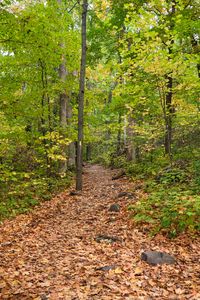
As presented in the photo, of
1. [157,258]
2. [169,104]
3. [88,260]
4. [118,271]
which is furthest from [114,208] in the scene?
[169,104]

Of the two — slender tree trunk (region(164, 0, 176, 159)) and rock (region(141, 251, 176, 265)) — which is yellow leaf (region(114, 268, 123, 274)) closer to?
rock (region(141, 251, 176, 265))

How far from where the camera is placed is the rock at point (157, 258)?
5752 millimetres

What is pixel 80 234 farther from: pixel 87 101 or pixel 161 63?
pixel 87 101

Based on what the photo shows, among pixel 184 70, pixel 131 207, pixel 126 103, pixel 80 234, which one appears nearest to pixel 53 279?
pixel 80 234

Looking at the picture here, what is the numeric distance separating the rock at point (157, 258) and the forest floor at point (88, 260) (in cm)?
13

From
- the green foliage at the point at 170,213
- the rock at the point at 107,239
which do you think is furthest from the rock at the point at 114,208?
the rock at the point at 107,239

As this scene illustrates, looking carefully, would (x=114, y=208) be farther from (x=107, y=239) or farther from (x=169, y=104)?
(x=169, y=104)

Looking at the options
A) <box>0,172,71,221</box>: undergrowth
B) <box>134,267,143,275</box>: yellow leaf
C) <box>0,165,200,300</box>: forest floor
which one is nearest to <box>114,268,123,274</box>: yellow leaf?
<box>0,165,200,300</box>: forest floor

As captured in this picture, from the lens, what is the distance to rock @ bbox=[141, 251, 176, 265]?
18.9 ft

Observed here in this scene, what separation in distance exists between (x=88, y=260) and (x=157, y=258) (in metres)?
1.53

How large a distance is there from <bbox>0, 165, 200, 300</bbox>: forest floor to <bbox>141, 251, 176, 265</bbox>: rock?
0.43ft

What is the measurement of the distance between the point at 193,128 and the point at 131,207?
796cm

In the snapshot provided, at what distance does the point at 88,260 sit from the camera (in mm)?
6094

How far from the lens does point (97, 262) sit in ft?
19.6
